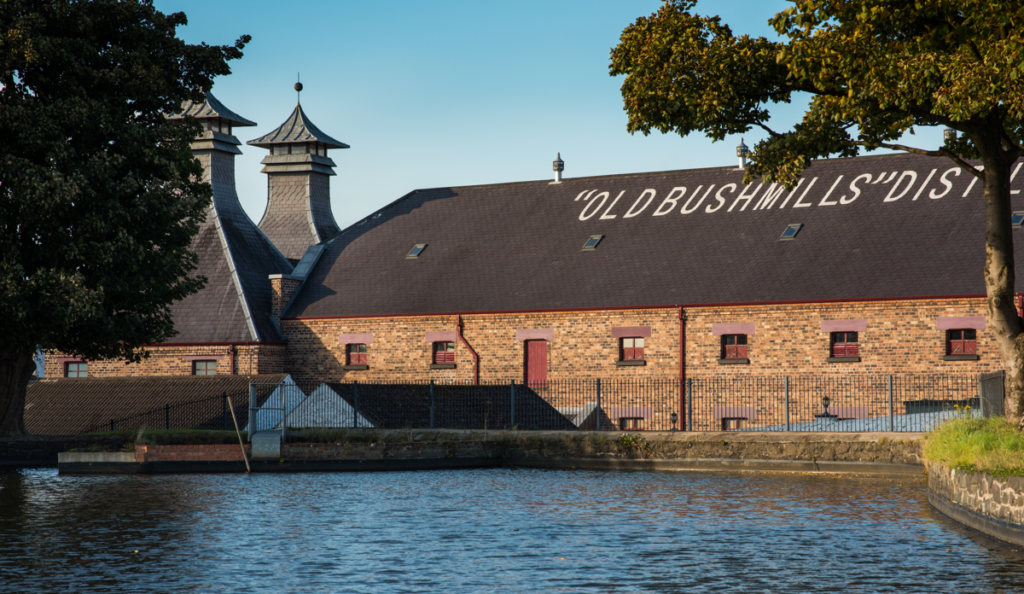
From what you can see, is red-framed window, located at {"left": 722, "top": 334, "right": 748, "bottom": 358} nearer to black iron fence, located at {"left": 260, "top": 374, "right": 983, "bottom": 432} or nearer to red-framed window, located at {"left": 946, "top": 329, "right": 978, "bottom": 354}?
black iron fence, located at {"left": 260, "top": 374, "right": 983, "bottom": 432}

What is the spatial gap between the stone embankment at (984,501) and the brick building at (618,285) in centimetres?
1686

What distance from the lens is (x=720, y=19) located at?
17562 millimetres

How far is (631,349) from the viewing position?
33844mm

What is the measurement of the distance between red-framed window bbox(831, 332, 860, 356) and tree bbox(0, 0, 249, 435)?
57.0 feet

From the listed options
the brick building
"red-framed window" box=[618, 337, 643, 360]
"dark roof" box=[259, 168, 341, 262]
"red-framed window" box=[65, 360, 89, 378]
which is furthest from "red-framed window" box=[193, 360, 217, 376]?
"dark roof" box=[259, 168, 341, 262]

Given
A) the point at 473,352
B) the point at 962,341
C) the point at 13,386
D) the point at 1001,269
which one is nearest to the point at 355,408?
the point at 13,386

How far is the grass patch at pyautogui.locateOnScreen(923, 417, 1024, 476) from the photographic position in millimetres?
12117

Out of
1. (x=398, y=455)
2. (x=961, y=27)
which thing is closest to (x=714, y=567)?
(x=961, y=27)

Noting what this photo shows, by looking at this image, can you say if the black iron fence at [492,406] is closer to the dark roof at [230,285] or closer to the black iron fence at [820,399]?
the black iron fence at [820,399]

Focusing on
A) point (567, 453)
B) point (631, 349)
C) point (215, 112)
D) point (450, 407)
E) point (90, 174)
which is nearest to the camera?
point (567, 453)

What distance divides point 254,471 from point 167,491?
4.27 meters

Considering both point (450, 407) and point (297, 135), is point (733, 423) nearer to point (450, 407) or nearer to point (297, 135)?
point (450, 407)

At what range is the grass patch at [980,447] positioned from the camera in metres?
12.1

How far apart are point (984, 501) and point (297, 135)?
48.8 metres
